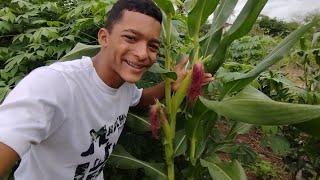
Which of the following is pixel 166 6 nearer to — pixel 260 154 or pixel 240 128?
pixel 240 128

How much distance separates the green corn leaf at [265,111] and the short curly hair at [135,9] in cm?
29

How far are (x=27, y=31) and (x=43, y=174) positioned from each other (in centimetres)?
98

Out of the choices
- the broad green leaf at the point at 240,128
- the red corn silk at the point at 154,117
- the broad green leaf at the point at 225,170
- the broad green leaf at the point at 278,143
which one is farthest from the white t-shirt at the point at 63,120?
the broad green leaf at the point at 278,143

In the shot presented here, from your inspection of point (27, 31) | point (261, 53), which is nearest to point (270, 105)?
point (27, 31)

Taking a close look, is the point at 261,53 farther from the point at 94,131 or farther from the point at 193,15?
the point at 94,131

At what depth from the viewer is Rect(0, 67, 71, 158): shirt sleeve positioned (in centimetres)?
85

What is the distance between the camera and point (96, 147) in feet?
3.99

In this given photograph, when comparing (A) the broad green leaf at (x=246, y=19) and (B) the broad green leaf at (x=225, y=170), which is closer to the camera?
(A) the broad green leaf at (x=246, y=19)

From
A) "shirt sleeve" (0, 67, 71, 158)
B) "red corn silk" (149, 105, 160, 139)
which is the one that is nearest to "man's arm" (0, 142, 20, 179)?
"shirt sleeve" (0, 67, 71, 158)

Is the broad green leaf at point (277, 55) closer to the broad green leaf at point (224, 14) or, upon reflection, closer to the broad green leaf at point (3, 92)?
the broad green leaf at point (224, 14)

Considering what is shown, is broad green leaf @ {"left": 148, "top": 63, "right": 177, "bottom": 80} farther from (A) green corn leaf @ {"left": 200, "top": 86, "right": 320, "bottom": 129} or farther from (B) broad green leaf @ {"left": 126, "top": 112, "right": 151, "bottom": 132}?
(B) broad green leaf @ {"left": 126, "top": 112, "right": 151, "bottom": 132}

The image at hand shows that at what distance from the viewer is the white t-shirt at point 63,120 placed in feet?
2.84

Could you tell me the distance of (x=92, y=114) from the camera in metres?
1.16

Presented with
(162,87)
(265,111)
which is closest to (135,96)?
(162,87)
